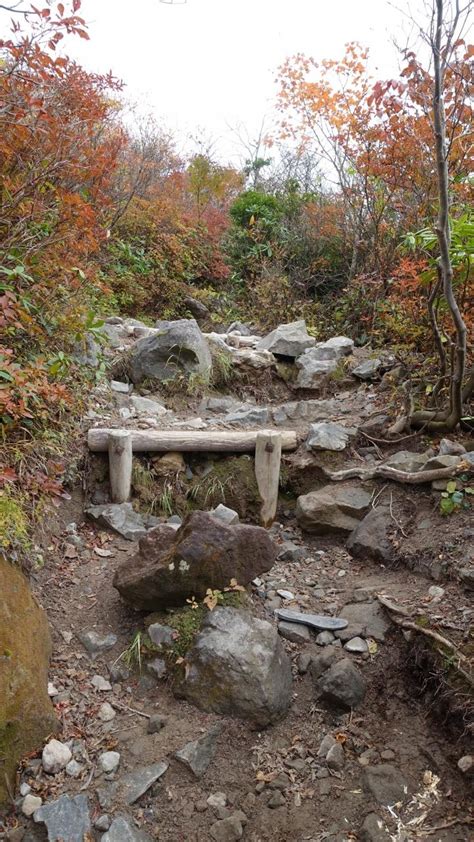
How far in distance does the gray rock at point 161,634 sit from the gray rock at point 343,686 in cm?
84

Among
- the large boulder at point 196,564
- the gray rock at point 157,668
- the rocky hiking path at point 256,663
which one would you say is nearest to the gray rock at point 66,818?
the rocky hiking path at point 256,663

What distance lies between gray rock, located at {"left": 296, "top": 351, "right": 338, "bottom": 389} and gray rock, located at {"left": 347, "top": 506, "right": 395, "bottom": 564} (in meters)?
2.47

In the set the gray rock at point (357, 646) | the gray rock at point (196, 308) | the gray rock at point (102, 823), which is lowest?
the gray rock at point (102, 823)

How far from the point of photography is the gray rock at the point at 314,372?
6.48m

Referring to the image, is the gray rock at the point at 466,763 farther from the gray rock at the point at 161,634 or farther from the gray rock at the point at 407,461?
the gray rock at the point at 407,461

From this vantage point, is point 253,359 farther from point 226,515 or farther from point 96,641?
point 96,641

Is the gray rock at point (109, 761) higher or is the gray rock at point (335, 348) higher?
the gray rock at point (335, 348)

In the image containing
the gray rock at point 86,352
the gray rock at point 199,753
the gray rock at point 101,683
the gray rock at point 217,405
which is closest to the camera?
the gray rock at point 199,753

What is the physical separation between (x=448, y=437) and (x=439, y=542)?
1204 mm

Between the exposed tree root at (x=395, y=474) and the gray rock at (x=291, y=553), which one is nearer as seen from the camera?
the exposed tree root at (x=395, y=474)

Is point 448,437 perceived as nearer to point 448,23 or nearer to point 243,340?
point 448,23

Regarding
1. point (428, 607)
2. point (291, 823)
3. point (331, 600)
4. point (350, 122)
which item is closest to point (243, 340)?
point (350, 122)

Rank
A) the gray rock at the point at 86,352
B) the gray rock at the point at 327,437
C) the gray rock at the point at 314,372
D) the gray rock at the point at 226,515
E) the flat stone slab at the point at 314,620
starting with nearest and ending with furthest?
the flat stone slab at the point at 314,620, the gray rock at the point at 226,515, the gray rock at the point at 327,437, the gray rock at the point at 86,352, the gray rock at the point at 314,372

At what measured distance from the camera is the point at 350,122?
7.83m
